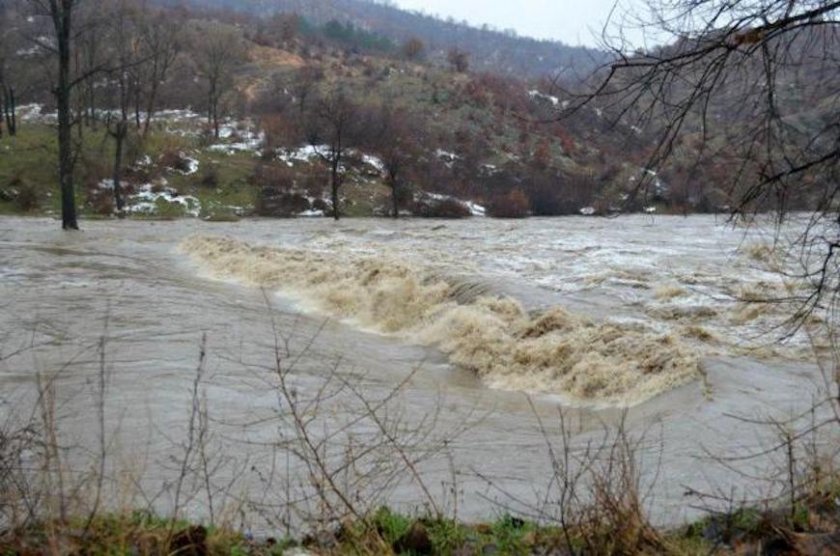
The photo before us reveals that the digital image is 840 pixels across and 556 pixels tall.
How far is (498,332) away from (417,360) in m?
1.32

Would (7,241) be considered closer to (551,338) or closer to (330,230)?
(330,230)

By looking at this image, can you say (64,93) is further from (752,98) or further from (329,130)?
(329,130)

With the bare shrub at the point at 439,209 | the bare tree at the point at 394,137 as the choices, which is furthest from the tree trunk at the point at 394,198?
the bare tree at the point at 394,137

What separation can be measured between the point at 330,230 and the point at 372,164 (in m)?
22.7

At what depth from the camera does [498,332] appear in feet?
39.8

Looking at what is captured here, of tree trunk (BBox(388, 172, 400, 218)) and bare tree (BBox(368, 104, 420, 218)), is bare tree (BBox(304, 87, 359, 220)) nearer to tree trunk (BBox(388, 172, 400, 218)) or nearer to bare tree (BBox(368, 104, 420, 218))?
bare tree (BBox(368, 104, 420, 218))

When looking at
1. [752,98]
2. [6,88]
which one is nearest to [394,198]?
[6,88]

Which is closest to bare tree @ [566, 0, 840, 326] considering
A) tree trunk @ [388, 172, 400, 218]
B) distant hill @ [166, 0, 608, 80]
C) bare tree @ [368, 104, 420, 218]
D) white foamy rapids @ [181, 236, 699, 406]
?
white foamy rapids @ [181, 236, 699, 406]

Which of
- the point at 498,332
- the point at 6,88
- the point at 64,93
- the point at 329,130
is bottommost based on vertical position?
the point at 498,332

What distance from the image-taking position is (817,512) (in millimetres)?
4289

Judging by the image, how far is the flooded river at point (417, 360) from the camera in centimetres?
619

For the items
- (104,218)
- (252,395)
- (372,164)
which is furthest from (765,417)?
(372,164)

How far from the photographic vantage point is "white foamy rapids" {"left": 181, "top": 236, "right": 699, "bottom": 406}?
32.0 ft

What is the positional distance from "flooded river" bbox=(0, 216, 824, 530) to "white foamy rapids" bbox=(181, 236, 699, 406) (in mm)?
39
